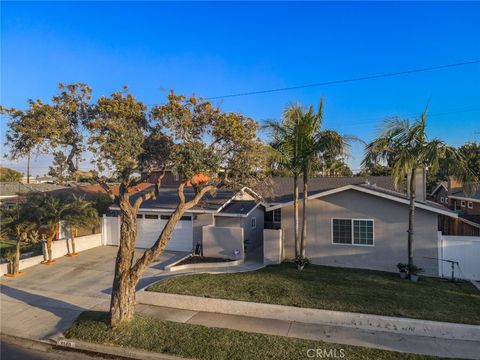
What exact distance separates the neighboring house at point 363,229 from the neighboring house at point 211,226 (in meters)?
2.41

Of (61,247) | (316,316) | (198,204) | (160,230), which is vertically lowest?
(316,316)

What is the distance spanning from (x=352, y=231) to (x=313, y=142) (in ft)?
14.7

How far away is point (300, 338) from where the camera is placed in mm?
7949

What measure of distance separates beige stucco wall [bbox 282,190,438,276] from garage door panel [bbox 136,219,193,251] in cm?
575

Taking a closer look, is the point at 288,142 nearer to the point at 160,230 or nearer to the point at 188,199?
the point at 188,199

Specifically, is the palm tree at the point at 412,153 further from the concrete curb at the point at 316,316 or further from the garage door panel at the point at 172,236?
the garage door panel at the point at 172,236

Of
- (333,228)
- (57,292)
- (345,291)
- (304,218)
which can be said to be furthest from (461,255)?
(57,292)

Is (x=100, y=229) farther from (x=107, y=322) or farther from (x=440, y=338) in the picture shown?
(x=440, y=338)

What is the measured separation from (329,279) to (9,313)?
10.9m

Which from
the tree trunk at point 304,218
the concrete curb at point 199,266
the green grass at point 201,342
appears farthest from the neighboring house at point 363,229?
the green grass at point 201,342

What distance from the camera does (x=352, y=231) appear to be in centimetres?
1468

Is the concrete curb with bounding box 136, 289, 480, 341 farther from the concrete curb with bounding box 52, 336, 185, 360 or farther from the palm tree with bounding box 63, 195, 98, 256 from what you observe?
the palm tree with bounding box 63, 195, 98, 256

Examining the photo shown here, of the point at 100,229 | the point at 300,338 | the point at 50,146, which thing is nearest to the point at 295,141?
the point at 300,338

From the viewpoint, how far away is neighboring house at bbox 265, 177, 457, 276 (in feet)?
44.4
